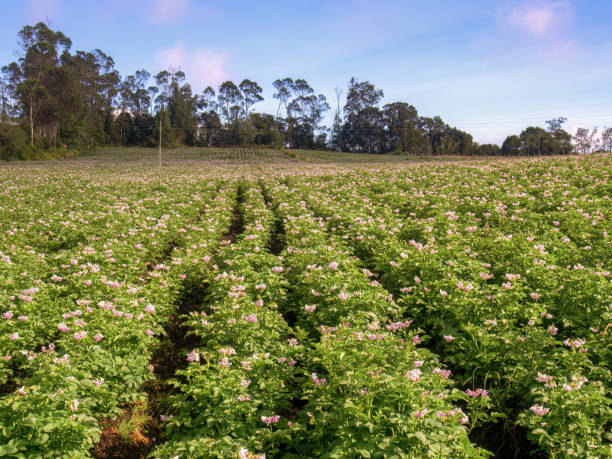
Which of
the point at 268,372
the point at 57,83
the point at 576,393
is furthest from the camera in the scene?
the point at 57,83

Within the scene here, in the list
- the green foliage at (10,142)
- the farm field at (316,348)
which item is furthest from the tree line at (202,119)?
the farm field at (316,348)

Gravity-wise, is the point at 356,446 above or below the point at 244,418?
above

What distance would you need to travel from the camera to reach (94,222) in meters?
11.0

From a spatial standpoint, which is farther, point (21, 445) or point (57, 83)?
point (57, 83)

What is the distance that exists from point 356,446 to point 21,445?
264 centimetres

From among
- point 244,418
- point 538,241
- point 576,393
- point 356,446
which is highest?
point 538,241

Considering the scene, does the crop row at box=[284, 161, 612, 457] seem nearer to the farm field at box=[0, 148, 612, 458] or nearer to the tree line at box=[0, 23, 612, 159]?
the farm field at box=[0, 148, 612, 458]

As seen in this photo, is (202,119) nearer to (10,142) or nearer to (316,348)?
(10,142)

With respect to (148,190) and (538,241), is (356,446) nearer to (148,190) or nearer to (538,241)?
(538,241)

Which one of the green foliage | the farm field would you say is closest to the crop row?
the farm field

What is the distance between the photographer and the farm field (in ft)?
10.1

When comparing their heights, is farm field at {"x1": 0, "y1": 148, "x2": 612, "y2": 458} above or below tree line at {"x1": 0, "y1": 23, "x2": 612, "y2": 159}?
below

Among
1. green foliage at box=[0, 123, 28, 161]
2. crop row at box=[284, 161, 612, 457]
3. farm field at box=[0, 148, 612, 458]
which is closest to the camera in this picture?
farm field at box=[0, 148, 612, 458]

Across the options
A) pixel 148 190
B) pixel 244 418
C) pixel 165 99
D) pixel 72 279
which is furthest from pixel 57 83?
pixel 244 418
